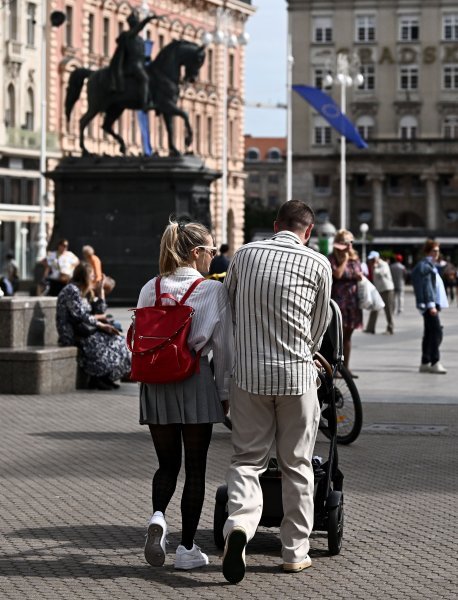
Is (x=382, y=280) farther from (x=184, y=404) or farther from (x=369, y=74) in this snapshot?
(x=369, y=74)

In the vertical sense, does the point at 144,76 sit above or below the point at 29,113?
below

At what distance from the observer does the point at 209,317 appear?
8977 millimetres

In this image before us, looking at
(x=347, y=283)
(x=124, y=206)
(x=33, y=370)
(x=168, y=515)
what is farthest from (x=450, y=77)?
(x=168, y=515)

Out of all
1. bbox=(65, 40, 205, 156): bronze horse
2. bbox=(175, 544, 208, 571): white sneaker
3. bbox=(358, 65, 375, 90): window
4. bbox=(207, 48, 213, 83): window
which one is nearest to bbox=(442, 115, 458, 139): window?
bbox=(358, 65, 375, 90): window

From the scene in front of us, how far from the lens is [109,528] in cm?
1023

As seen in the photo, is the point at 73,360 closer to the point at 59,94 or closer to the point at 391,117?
Result: the point at 59,94

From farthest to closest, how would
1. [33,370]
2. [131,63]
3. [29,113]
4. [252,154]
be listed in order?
[252,154] < [29,113] < [131,63] < [33,370]

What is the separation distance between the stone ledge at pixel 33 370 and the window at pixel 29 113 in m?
57.0

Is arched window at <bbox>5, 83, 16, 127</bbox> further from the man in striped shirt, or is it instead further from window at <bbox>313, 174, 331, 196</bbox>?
the man in striped shirt

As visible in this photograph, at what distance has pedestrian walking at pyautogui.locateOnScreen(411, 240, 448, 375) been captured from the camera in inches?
886

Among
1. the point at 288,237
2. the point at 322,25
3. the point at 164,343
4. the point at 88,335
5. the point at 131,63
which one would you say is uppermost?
the point at 322,25

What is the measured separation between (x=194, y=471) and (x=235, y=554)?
67 cm

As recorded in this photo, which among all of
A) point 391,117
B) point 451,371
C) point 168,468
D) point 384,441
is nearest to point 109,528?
point 168,468

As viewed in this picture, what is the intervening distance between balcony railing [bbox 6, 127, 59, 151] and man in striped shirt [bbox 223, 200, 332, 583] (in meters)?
64.6
